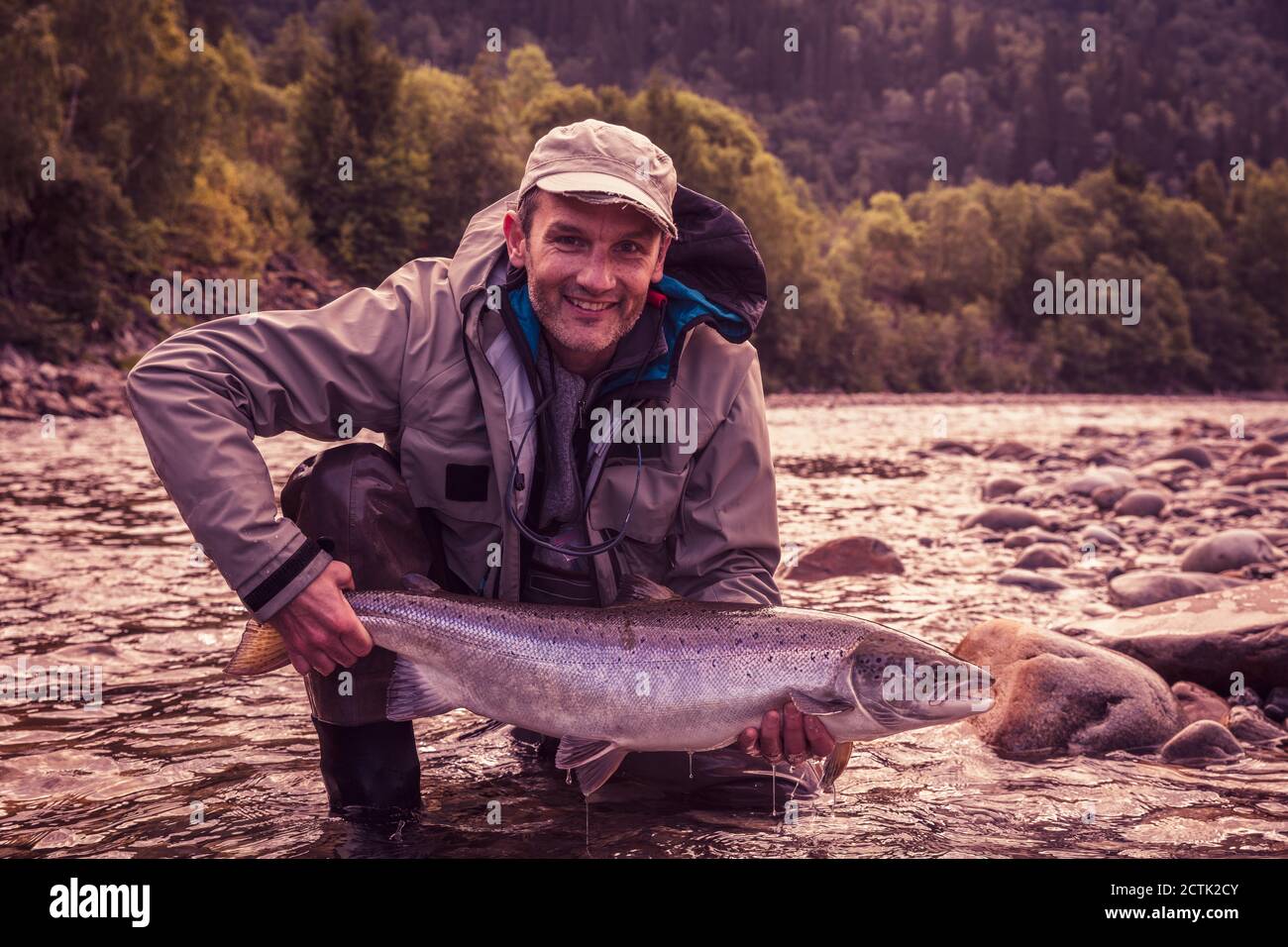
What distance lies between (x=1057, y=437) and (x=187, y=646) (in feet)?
83.8

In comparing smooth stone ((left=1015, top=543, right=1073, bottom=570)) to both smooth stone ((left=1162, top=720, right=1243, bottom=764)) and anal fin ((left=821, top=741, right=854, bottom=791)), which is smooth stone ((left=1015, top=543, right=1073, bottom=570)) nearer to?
smooth stone ((left=1162, top=720, right=1243, bottom=764))

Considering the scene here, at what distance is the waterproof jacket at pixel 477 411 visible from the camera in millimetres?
3801

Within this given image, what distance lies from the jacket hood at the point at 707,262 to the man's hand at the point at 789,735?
143 cm

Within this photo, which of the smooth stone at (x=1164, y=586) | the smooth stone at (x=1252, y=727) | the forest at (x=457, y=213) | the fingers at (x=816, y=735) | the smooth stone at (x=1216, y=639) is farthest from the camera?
the forest at (x=457, y=213)

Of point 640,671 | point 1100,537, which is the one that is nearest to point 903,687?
point 640,671

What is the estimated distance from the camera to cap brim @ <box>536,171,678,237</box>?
4.11m

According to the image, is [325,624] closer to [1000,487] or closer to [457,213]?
[1000,487]

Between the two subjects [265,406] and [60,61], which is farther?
[60,61]

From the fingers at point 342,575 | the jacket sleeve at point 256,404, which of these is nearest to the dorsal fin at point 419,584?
the fingers at point 342,575

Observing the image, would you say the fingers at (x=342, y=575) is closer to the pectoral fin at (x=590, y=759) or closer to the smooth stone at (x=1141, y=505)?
the pectoral fin at (x=590, y=759)

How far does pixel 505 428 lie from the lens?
4336 millimetres

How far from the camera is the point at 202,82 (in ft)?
113

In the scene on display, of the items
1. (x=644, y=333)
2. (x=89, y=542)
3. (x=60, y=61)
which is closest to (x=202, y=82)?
(x=60, y=61)
